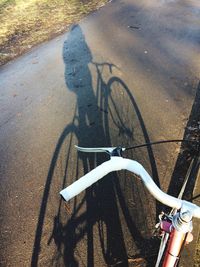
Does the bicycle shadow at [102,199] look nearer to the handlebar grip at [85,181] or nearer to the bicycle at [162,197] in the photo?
the bicycle at [162,197]

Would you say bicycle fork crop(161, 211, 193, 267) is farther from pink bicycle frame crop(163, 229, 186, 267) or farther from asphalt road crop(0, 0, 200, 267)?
asphalt road crop(0, 0, 200, 267)

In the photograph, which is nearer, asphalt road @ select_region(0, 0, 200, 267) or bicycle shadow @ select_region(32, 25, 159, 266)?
bicycle shadow @ select_region(32, 25, 159, 266)

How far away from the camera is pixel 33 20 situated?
11375mm

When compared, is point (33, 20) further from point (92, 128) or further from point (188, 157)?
point (188, 157)

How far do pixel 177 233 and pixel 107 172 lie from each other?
2.05 ft

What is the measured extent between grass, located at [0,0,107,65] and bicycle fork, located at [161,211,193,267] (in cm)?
788

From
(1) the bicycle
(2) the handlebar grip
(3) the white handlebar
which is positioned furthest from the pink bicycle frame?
(2) the handlebar grip

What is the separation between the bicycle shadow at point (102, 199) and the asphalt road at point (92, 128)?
0.01m

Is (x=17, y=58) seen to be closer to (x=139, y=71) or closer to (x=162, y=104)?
(x=139, y=71)

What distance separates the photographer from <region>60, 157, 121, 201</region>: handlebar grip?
70.3 inches

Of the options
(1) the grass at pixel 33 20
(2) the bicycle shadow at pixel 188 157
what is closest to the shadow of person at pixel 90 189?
(2) the bicycle shadow at pixel 188 157

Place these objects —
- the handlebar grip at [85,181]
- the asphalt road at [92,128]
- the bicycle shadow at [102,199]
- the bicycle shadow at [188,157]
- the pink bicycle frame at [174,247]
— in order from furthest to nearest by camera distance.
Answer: the bicycle shadow at [188,157] → the asphalt road at [92,128] → the bicycle shadow at [102,199] → the pink bicycle frame at [174,247] → the handlebar grip at [85,181]

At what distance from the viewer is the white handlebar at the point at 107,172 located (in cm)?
181

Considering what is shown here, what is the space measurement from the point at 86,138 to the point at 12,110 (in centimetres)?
216
